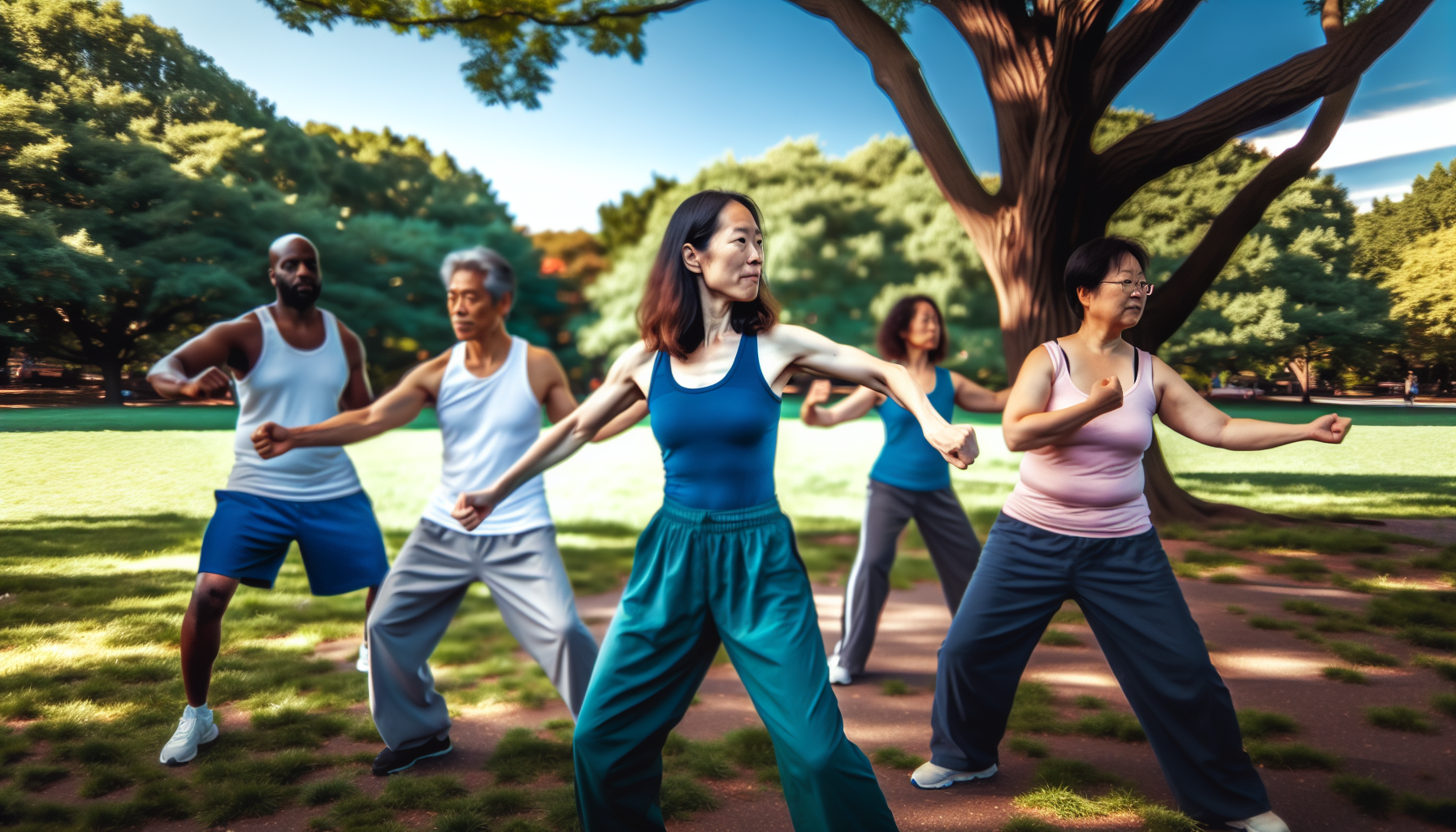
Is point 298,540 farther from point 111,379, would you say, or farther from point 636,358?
point 111,379

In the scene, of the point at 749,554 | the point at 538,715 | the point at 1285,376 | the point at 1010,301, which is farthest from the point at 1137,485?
the point at 1010,301

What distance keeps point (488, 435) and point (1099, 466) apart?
2244mm

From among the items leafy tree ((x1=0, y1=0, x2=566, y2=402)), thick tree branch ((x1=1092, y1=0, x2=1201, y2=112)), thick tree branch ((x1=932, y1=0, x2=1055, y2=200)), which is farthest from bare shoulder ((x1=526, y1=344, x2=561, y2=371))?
thick tree branch ((x1=1092, y1=0, x2=1201, y2=112))

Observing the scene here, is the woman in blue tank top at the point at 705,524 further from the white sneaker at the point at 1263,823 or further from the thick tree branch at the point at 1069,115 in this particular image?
the thick tree branch at the point at 1069,115

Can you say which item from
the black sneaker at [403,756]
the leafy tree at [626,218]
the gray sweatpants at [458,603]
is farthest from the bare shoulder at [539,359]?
the leafy tree at [626,218]

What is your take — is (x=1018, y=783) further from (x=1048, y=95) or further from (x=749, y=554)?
(x=1048, y=95)

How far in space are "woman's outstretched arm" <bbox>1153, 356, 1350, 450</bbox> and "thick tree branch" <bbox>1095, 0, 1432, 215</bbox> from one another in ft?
12.5

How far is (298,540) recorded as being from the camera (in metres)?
3.70

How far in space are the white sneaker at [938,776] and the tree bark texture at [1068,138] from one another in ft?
14.1

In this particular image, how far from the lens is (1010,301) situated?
22.5ft

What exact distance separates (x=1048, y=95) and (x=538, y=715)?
17.9ft

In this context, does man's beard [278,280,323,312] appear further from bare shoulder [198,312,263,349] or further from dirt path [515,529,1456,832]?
dirt path [515,529,1456,832]

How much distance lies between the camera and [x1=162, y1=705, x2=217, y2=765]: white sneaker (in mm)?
3459

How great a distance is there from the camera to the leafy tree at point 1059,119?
228 inches
